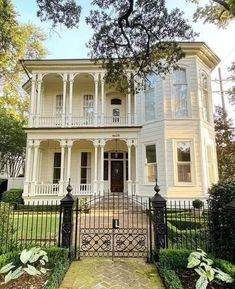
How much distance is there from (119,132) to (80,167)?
4.00 m

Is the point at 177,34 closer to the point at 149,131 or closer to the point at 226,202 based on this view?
the point at 226,202

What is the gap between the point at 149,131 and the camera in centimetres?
1606

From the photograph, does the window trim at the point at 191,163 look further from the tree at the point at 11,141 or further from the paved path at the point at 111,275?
the tree at the point at 11,141

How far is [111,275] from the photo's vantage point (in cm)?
518

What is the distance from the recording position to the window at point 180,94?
1554 centimetres

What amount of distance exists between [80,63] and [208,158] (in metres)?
10.5

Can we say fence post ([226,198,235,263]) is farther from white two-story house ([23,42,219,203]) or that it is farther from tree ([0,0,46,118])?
tree ([0,0,46,118])

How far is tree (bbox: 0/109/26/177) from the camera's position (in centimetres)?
2161

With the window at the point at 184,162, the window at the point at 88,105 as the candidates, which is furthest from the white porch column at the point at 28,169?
the window at the point at 184,162

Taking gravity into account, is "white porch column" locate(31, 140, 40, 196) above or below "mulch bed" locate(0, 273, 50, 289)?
above

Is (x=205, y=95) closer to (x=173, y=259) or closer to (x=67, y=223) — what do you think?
(x=173, y=259)

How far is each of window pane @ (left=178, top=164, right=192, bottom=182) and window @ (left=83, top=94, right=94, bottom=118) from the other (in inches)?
304

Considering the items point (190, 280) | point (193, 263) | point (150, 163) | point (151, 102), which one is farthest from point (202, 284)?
point (151, 102)

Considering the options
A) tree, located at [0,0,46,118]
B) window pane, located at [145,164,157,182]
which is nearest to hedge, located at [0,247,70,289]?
window pane, located at [145,164,157,182]
